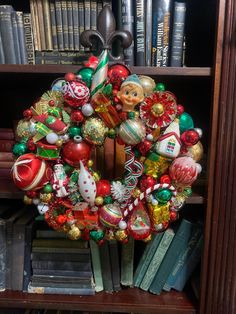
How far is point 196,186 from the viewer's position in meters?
0.87

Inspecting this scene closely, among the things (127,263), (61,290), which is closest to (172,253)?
(127,263)

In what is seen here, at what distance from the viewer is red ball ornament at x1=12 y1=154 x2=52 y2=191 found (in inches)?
26.2

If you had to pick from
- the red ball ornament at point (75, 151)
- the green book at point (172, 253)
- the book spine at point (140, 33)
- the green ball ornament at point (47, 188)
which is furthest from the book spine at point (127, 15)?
the green book at point (172, 253)

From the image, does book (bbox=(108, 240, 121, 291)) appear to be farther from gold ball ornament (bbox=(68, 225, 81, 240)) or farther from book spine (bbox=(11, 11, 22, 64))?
book spine (bbox=(11, 11, 22, 64))

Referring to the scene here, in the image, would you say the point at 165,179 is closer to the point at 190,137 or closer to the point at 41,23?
the point at 190,137

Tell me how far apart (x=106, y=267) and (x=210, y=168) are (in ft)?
1.43

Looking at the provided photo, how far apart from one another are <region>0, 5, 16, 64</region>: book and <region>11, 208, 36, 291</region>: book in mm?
468

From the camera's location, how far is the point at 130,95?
2.09 feet

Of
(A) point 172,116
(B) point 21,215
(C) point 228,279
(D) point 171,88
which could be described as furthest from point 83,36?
(C) point 228,279

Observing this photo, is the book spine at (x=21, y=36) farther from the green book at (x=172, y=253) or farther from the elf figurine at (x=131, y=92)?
the green book at (x=172, y=253)

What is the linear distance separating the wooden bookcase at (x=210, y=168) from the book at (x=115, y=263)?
0.10 ft

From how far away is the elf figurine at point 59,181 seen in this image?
69cm

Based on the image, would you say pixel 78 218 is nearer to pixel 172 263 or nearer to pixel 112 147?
pixel 112 147

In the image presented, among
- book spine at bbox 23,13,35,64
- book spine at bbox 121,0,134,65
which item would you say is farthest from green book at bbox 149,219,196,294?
book spine at bbox 23,13,35,64
